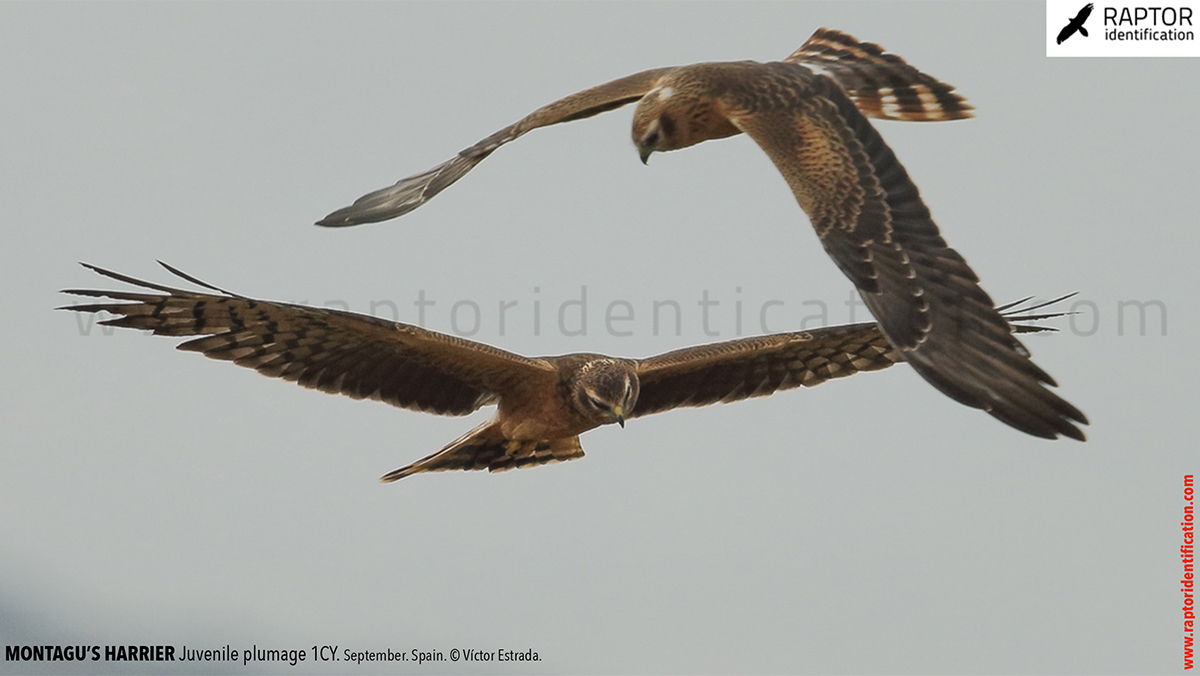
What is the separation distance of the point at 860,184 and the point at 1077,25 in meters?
4.04

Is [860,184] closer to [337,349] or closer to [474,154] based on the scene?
[474,154]

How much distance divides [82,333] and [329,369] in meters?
1.39

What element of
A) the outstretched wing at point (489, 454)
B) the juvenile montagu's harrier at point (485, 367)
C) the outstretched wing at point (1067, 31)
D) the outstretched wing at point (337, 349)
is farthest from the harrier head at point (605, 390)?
the outstretched wing at point (1067, 31)

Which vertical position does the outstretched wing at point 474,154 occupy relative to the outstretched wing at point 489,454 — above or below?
above

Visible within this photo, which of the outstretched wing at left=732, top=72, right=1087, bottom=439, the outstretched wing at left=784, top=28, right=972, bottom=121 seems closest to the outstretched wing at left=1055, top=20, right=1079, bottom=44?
the outstretched wing at left=784, top=28, right=972, bottom=121

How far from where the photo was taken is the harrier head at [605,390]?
9117 millimetres

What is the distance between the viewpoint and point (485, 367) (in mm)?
9242

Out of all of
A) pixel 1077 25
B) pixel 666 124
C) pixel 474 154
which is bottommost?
pixel 474 154

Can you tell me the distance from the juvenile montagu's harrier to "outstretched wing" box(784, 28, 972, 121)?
1.44 metres

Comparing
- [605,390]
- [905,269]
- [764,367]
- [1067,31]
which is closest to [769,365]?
[764,367]

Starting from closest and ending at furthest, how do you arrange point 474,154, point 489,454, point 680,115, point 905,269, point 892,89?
point 905,269 → point 680,115 → point 474,154 → point 489,454 → point 892,89

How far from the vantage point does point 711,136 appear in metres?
9.55

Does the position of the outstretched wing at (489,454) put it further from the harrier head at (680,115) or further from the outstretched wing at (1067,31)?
the outstretched wing at (1067,31)

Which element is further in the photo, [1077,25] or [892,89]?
[1077,25]
